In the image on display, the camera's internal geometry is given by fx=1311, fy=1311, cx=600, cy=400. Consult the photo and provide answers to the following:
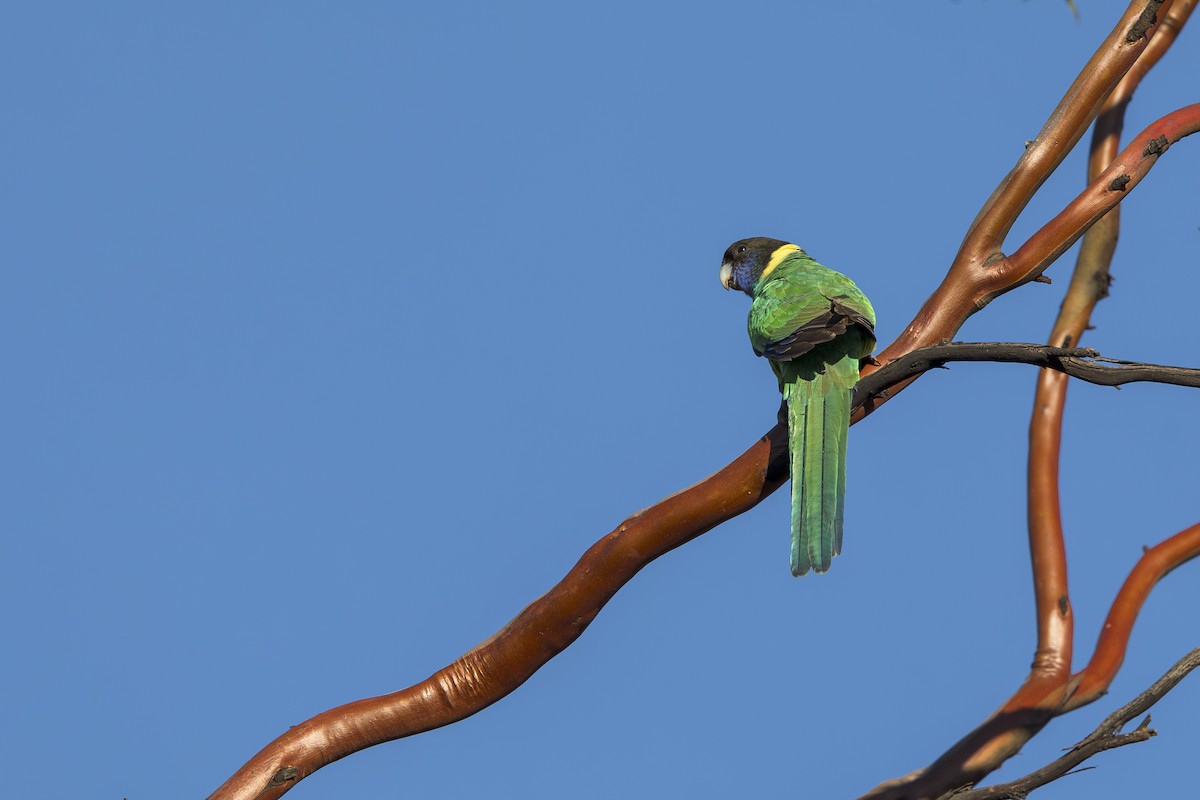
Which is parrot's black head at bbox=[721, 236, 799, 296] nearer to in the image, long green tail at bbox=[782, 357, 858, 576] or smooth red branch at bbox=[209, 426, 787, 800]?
long green tail at bbox=[782, 357, 858, 576]

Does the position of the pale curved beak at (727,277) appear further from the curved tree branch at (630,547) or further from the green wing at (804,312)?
the curved tree branch at (630,547)

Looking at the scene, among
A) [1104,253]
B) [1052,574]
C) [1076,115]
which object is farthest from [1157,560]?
[1076,115]

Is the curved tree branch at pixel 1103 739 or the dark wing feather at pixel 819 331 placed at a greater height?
the dark wing feather at pixel 819 331

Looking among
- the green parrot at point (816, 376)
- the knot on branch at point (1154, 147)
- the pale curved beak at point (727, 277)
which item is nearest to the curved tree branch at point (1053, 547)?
the knot on branch at point (1154, 147)

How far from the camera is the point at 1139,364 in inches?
174

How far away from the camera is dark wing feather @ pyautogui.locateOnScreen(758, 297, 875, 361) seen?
5.52 m

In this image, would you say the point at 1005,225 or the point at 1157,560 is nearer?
the point at 1005,225

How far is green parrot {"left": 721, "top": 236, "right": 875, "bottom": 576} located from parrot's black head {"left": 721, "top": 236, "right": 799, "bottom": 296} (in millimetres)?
1168

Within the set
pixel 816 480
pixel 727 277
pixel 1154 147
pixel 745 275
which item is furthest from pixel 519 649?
pixel 727 277

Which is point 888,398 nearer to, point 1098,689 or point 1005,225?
point 1005,225

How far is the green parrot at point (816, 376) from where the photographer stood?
5.36 meters

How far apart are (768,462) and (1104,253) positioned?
133 inches

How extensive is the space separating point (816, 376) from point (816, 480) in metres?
0.54

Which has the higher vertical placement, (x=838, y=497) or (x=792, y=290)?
(x=792, y=290)
